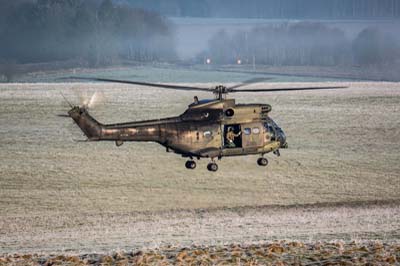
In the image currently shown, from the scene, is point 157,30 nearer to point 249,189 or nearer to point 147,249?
point 249,189

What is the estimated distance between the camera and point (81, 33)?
90562 mm

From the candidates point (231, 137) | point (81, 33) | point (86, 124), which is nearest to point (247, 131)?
point (231, 137)

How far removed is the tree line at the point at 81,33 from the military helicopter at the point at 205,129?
48.1 metres

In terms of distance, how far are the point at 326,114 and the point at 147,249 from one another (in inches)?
1360

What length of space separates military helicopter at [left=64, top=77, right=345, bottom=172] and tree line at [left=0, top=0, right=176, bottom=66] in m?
48.1

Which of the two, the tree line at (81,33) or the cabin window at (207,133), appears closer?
the cabin window at (207,133)

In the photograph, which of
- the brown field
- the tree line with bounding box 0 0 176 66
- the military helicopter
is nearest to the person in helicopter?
the military helicopter

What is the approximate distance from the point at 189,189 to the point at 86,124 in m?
9.40

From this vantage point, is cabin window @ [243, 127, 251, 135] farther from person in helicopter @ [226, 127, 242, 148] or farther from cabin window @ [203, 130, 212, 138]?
cabin window @ [203, 130, 212, 138]

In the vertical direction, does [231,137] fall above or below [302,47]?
below

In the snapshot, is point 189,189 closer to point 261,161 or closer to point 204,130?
point 261,161

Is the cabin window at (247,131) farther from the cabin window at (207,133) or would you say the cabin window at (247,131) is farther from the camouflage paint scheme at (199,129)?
the cabin window at (207,133)

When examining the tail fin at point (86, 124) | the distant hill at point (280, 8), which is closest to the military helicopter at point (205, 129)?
the tail fin at point (86, 124)

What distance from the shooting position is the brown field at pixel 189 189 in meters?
28.5
